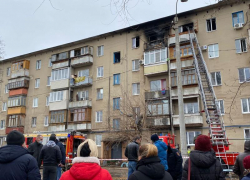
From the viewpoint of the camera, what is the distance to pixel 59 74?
35.2 m

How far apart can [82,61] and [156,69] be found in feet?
35.7

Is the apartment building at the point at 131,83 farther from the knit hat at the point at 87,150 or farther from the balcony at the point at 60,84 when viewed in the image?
the knit hat at the point at 87,150

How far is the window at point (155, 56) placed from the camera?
28172mm

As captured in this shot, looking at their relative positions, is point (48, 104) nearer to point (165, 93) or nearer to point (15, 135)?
point (165, 93)

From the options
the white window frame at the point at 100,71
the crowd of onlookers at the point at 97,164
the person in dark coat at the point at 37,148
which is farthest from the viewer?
the white window frame at the point at 100,71

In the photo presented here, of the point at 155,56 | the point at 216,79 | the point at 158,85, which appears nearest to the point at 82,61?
the point at 155,56

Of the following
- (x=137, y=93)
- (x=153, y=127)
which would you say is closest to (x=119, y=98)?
(x=137, y=93)

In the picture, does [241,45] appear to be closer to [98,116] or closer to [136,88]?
[136,88]

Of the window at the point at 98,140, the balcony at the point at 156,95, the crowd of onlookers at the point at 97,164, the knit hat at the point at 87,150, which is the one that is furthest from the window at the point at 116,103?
the knit hat at the point at 87,150

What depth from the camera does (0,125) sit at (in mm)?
40125

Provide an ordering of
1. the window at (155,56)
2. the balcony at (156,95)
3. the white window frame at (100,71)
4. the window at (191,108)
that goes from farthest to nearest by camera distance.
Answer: the white window frame at (100,71)
the window at (155,56)
the balcony at (156,95)
the window at (191,108)

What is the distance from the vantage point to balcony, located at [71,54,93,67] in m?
33.2

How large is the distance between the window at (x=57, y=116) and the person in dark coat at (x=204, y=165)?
30644mm

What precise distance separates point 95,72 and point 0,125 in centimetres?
1955
